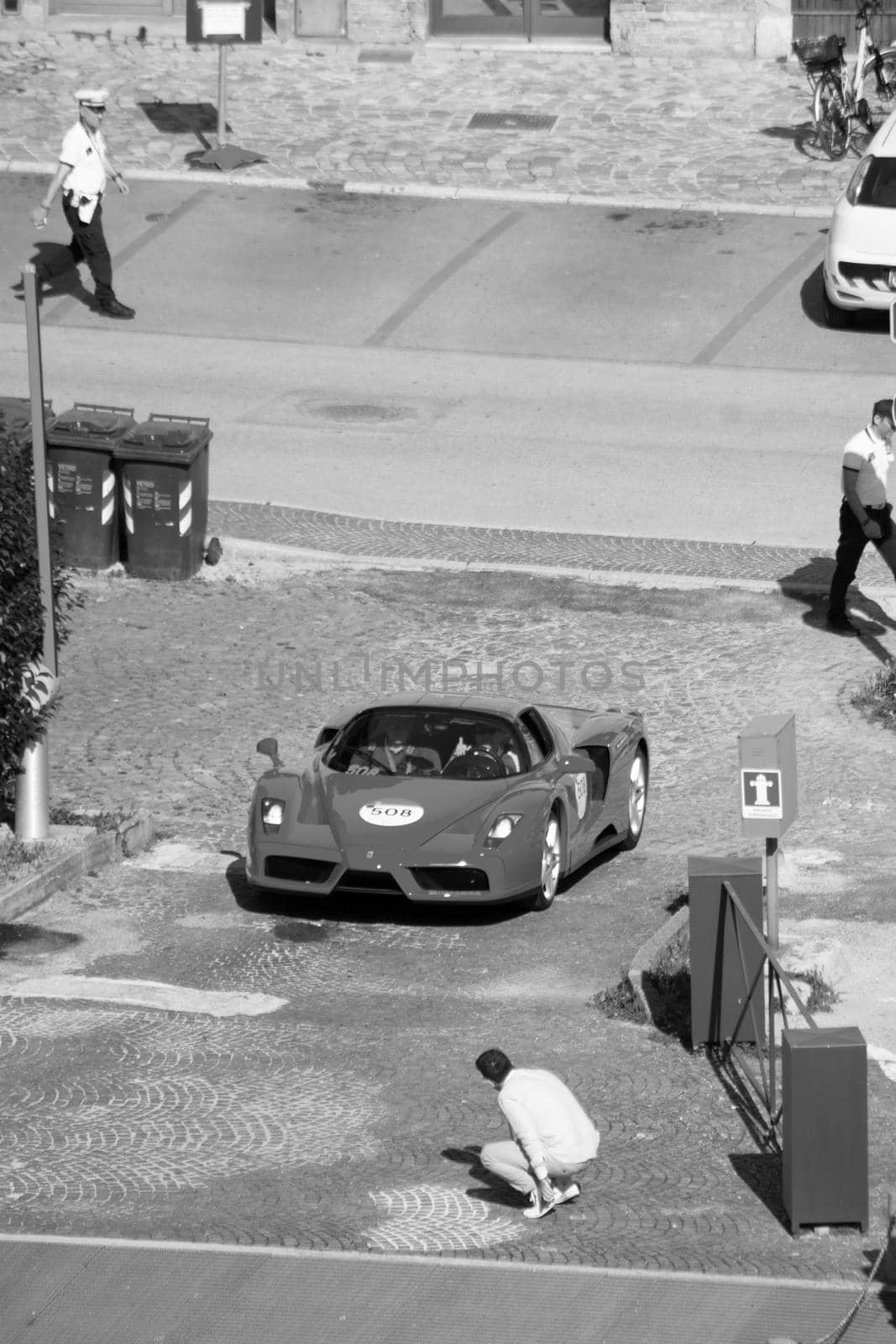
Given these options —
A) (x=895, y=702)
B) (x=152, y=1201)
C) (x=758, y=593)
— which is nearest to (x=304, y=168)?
(x=758, y=593)

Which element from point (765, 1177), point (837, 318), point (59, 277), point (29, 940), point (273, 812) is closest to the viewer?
point (765, 1177)

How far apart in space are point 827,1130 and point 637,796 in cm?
557

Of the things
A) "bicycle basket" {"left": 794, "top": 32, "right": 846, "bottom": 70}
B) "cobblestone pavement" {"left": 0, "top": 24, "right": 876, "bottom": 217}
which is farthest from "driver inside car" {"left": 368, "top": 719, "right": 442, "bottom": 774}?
"bicycle basket" {"left": 794, "top": 32, "right": 846, "bottom": 70}

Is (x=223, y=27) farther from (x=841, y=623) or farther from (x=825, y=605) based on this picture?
(x=841, y=623)

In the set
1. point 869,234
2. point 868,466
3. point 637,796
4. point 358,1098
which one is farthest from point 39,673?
point 869,234

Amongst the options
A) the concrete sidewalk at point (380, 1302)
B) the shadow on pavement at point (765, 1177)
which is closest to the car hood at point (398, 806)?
the shadow on pavement at point (765, 1177)

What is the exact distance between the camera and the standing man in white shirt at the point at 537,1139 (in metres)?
7.99

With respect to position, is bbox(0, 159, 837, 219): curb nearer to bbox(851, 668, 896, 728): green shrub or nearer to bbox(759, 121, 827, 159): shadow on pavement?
bbox(759, 121, 827, 159): shadow on pavement

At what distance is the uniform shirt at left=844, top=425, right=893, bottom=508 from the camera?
15492 mm

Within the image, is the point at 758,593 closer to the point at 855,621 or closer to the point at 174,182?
the point at 855,621

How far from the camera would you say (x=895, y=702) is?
1483cm

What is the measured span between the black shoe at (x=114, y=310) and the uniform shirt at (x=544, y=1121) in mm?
15947

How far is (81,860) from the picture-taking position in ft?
41.1

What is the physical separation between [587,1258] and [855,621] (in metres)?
9.50
